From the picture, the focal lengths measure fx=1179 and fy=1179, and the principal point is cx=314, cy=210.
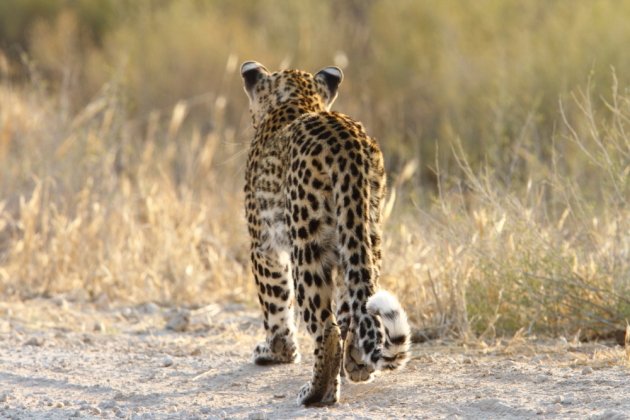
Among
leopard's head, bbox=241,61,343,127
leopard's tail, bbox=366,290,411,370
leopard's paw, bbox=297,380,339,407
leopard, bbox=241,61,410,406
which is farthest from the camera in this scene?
leopard's head, bbox=241,61,343,127

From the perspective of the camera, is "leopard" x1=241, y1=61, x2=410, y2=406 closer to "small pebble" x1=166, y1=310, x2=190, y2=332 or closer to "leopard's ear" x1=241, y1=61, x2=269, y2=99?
"leopard's ear" x1=241, y1=61, x2=269, y2=99

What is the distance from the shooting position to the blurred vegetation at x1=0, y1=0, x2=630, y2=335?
631 centimetres

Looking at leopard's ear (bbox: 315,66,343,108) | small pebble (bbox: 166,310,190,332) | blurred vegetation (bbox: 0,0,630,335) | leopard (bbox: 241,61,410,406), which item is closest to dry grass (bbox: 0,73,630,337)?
blurred vegetation (bbox: 0,0,630,335)

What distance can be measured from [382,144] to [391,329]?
7.58 m

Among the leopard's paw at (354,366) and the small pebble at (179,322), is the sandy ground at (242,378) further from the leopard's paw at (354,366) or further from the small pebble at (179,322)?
the leopard's paw at (354,366)

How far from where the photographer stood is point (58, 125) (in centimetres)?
1008

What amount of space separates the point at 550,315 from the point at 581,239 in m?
0.56

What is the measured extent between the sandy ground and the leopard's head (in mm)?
1315

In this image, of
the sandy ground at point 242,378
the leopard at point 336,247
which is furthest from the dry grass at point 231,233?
the leopard at point 336,247

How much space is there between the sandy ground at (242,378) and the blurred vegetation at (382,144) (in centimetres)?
51

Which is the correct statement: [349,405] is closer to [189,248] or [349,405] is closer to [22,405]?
[22,405]

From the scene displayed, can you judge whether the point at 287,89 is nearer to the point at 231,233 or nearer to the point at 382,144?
the point at 231,233

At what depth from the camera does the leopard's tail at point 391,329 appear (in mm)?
4559

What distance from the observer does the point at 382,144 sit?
12.1 metres
